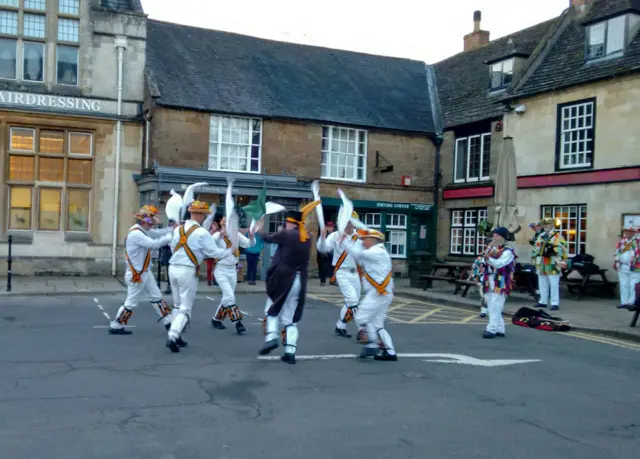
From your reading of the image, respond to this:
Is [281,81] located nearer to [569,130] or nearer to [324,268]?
[324,268]

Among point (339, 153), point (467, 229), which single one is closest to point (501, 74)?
point (467, 229)

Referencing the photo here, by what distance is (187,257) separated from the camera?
29.5 feet

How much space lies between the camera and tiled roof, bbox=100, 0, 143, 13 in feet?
68.9

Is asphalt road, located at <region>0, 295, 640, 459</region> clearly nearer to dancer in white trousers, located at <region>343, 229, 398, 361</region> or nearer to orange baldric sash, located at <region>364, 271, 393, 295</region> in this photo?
dancer in white trousers, located at <region>343, 229, 398, 361</region>

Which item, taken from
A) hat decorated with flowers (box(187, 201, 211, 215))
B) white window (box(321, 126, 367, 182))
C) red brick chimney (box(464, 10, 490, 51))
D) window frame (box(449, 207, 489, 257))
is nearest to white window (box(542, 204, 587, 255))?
window frame (box(449, 207, 489, 257))

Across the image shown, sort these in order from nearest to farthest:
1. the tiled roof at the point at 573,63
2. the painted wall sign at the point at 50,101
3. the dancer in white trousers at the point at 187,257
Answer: the dancer in white trousers at the point at 187,257 < the tiled roof at the point at 573,63 < the painted wall sign at the point at 50,101

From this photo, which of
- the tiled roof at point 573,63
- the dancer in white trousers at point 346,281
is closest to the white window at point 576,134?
the tiled roof at point 573,63

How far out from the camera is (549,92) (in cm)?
1962

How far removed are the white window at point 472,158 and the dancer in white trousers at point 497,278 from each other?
39.5ft

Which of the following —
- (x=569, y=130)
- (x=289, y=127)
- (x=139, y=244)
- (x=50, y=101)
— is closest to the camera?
(x=139, y=244)

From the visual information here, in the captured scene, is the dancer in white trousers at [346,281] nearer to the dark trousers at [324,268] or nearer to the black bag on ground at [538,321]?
the black bag on ground at [538,321]

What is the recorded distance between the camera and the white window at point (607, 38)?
18.2 metres

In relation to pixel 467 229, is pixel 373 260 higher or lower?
lower

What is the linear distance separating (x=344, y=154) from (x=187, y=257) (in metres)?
15.1
